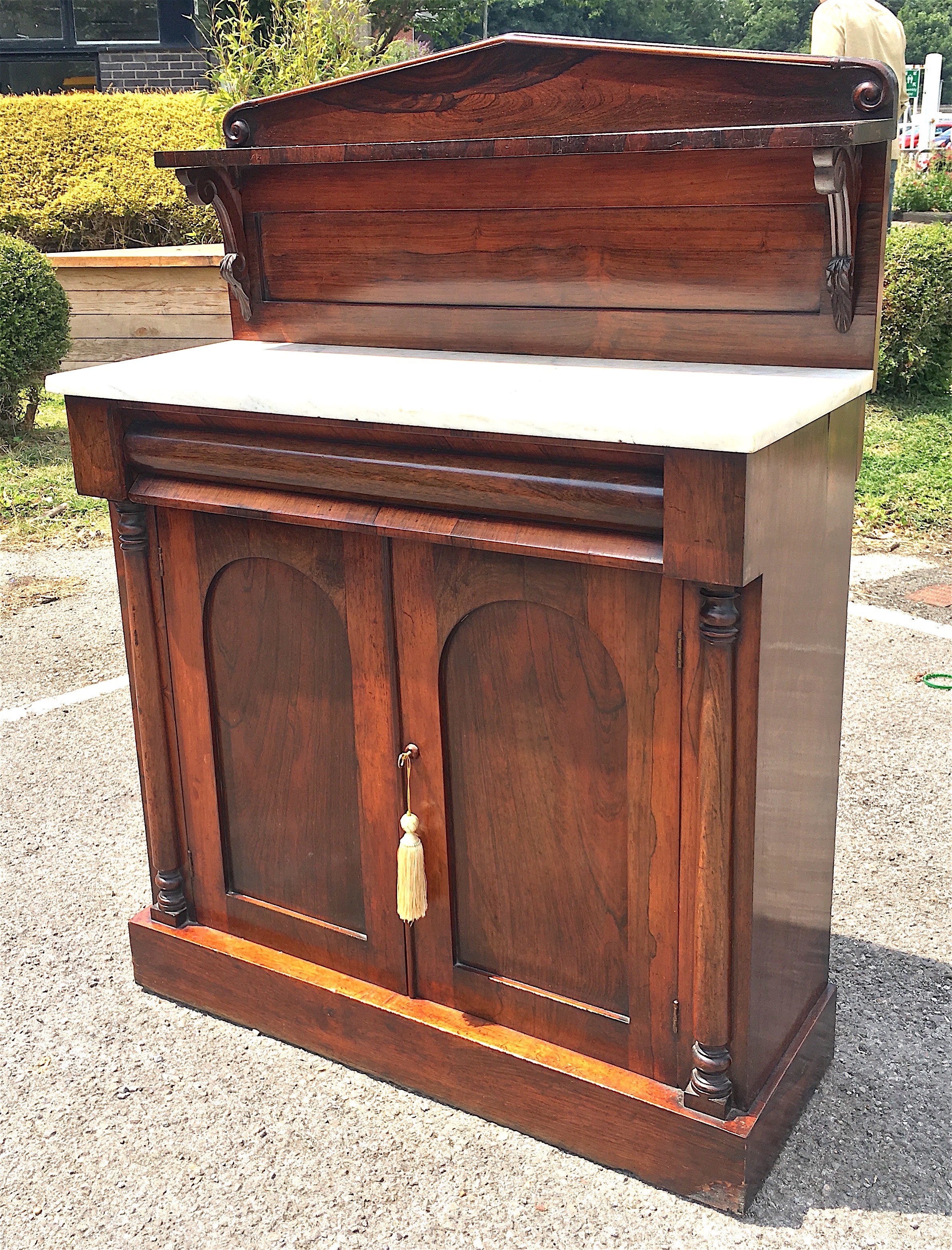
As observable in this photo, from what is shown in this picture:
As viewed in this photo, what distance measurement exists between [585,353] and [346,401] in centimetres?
54

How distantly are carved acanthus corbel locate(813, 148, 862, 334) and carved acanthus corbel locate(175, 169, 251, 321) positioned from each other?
46.2 inches

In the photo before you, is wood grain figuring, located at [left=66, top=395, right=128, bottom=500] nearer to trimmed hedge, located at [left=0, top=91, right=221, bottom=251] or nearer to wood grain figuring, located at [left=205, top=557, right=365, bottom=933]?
wood grain figuring, located at [left=205, top=557, right=365, bottom=933]

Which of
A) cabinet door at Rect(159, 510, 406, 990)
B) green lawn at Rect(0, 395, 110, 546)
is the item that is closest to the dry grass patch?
green lawn at Rect(0, 395, 110, 546)

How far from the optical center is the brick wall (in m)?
12.8

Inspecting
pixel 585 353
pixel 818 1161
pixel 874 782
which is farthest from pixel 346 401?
pixel 874 782

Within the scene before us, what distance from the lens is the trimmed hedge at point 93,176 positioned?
29.2 feet

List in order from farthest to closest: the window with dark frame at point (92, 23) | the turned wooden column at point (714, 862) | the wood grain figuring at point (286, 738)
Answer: the window with dark frame at point (92, 23), the wood grain figuring at point (286, 738), the turned wooden column at point (714, 862)

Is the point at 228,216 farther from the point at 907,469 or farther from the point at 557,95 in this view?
the point at 907,469

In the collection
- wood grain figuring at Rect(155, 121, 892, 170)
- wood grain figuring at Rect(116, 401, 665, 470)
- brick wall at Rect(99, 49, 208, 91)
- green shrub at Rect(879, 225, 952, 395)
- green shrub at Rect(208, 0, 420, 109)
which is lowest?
green shrub at Rect(879, 225, 952, 395)

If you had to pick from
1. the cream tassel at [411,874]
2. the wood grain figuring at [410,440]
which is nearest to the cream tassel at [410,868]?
the cream tassel at [411,874]

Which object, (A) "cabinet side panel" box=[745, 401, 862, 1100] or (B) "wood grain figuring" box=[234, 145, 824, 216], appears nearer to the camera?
(A) "cabinet side panel" box=[745, 401, 862, 1100]

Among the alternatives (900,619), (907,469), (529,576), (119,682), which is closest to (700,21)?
(907,469)

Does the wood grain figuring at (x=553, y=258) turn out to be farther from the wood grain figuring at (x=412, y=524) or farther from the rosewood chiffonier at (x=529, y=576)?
the wood grain figuring at (x=412, y=524)

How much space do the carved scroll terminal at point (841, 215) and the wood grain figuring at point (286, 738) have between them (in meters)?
0.99
